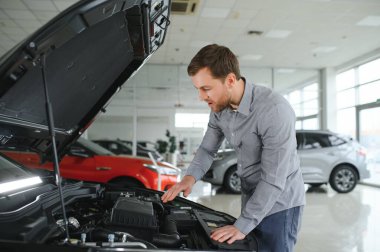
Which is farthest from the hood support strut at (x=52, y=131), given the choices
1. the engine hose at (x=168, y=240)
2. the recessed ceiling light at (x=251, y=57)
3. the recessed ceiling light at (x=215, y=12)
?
the recessed ceiling light at (x=251, y=57)

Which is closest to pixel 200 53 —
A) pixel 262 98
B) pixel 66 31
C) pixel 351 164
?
pixel 262 98

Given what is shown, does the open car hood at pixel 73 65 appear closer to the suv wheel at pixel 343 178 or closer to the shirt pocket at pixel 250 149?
the shirt pocket at pixel 250 149

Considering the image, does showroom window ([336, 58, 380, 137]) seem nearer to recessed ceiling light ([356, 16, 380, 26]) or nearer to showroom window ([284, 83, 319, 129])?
showroom window ([284, 83, 319, 129])

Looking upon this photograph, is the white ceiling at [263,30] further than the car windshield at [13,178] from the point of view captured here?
Yes

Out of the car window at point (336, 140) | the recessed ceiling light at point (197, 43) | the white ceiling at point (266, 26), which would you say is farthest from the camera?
the recessed ceiling light at point (197, 43)

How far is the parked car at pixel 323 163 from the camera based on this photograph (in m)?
7.12

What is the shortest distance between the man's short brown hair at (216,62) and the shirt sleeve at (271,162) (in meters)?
0.27

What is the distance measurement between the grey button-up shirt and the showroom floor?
238 centimetres

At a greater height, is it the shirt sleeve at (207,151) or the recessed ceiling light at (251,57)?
the recessed ceiling light at (251,57)

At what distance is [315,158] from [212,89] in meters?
6.61

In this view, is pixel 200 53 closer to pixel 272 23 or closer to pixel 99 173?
pixel 99 173

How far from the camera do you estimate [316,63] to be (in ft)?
38.2

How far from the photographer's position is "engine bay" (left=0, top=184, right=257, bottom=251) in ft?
3.41

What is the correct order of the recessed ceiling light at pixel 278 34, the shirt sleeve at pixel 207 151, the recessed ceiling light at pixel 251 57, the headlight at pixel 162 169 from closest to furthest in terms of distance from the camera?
the shirt sleeve at pixel 207 151 → the headlight at pixel 162 169 → the recessed ceiling light at pixel 278 34 → the recessed ceiling light at pixel 251 57
